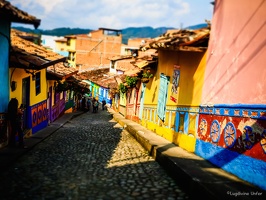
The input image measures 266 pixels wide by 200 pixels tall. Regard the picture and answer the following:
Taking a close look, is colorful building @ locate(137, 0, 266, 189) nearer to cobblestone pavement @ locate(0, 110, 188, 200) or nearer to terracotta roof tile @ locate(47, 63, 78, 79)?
cobblestone pavement @ locate(0, 110, 188, 200)

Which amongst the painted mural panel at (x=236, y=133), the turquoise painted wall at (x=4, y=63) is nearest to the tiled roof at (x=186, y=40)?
the painted mural panel at (x=236, y=133)

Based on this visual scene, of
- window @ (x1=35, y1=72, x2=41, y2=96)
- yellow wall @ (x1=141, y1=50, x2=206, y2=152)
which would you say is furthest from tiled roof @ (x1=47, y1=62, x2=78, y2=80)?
yellow wall @ (x1=141, y1=50, x2=206, y2=152)

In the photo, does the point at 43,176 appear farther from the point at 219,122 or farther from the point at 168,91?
the point at 168,91

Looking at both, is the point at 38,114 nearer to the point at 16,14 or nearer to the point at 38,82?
the point at 38,82

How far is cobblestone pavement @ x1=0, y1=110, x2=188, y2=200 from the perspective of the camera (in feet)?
17.3

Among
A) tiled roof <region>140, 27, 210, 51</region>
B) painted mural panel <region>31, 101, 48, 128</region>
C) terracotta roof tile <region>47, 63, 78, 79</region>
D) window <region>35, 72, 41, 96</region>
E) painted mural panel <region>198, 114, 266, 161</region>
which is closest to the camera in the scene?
painted mural panel <region>198, 114, 266, 161</region>

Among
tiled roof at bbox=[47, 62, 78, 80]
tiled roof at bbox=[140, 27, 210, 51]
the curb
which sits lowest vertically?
the curb

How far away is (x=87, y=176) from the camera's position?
6383 millimetres

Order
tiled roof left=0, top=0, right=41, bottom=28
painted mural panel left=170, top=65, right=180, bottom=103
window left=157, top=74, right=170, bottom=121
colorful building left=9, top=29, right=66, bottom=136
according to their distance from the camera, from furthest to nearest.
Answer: window left=157, top=74, right=170, bottom=121
painted mural panel left=170, top=65, right=180, bottom=103
colorful building left=9, top=29, right=66, bottom=136
tiled roof left=0, top=0, right=41, bottom=28

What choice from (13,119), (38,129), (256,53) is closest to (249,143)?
(256,53)

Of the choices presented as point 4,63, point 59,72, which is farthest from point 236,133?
point 59,72

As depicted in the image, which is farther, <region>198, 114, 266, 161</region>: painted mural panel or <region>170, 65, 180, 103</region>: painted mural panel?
<region>170, 65, 180, 103</region>: painted mural panel

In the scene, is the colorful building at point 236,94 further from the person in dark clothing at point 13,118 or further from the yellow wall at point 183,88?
the person in dark clothing at point 13,118

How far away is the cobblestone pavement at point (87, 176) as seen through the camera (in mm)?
5273
